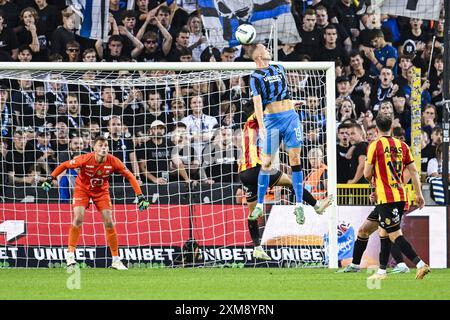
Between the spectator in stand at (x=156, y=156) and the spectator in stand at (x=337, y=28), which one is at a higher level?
the spectator in stand at (x=337, y=28)

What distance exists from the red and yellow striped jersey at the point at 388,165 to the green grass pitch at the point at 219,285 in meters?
1.14

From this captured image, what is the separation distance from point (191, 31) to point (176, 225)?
4.66 meters

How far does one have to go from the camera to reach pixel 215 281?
45.7 feet

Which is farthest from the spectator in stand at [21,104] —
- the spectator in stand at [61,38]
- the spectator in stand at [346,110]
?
the spectator in stand at [346,110]

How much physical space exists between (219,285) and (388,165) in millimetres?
2793

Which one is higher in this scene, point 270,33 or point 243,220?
point 270,33

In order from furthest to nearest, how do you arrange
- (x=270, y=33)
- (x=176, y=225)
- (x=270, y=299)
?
(x=270, y=33), (x=176, y=225), (x=270, y=299)

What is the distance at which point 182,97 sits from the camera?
19.5 metres

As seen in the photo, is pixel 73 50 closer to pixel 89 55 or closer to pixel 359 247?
pixel 89 55

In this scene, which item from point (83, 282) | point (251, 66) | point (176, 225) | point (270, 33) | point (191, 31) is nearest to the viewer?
point (83, 282)

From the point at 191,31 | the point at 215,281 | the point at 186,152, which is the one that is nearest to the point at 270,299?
the point at 215,281

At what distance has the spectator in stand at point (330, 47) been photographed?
21.5 m

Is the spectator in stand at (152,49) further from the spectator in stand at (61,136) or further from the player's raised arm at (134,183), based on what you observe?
the player's raised arm at (134,183)

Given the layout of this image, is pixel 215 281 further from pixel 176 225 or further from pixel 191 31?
pixel 191 31
